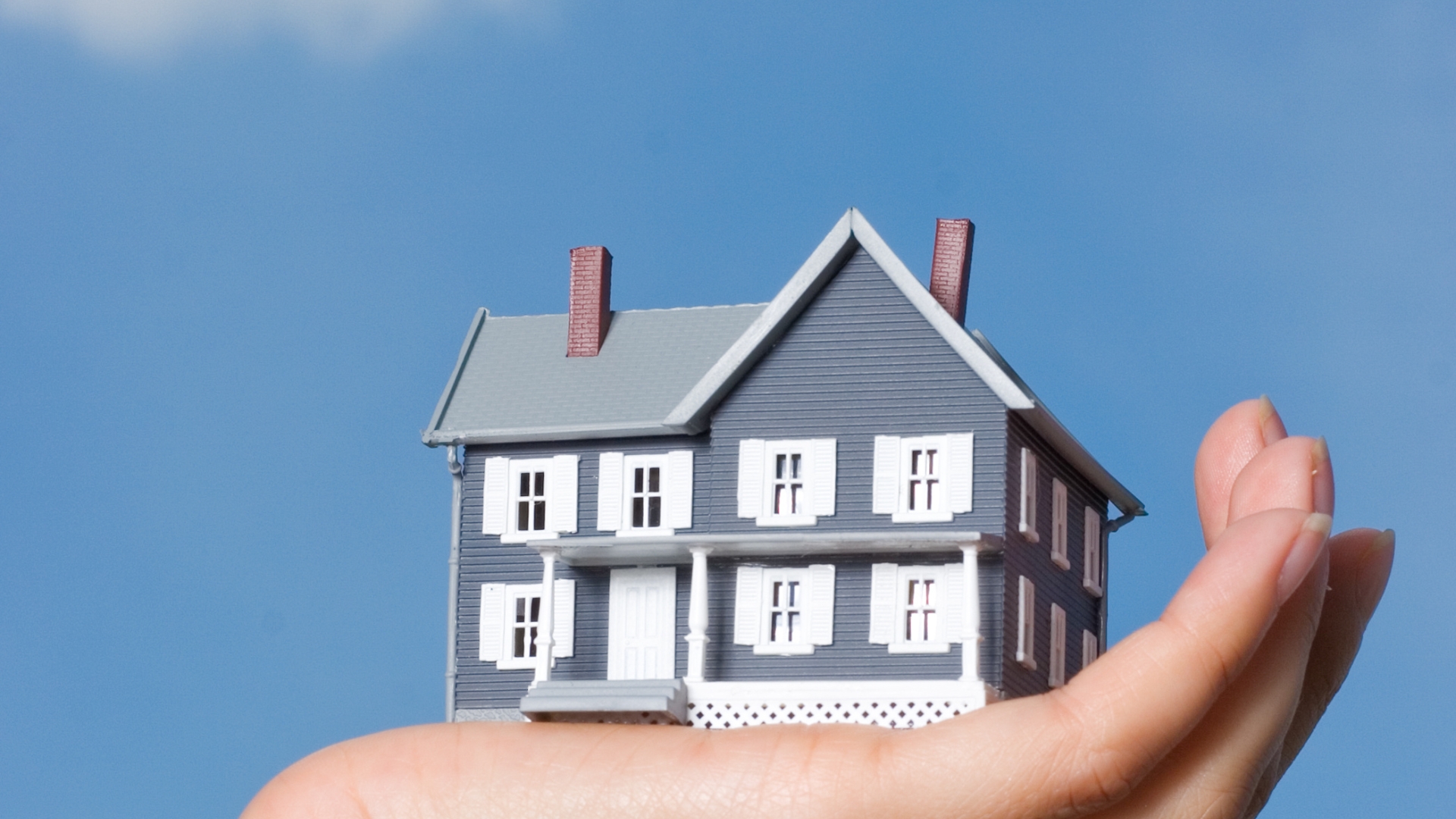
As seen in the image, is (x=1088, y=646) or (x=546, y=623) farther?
(x=1088, y=646)

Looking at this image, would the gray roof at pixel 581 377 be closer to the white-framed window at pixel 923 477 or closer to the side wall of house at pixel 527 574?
the side wall of house at pixel 527 574

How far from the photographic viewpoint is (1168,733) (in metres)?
3.32

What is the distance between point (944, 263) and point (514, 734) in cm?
1288

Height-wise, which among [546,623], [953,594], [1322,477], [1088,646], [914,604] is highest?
[1322,477]

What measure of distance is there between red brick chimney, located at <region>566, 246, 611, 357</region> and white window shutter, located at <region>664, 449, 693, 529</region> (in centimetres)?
182

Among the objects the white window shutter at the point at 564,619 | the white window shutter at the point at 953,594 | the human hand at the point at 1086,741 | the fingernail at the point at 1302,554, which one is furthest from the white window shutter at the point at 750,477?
the fingernail at the point at 1302,554

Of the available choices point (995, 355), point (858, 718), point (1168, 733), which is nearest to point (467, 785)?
point (1168, 733)

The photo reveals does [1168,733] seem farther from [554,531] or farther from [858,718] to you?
[554,531]

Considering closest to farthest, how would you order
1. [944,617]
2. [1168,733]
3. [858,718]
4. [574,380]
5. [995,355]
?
[1168,733]
[858,718]
[944,617]
[995,355]
[574,380]

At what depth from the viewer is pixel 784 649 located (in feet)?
50.6

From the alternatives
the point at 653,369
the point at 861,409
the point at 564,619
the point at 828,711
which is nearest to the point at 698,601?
the point at 564,619

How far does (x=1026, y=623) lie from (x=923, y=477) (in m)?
1.82

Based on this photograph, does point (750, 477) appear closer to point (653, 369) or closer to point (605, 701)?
point (653, 369)

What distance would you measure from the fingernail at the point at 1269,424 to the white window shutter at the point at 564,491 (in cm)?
1295
